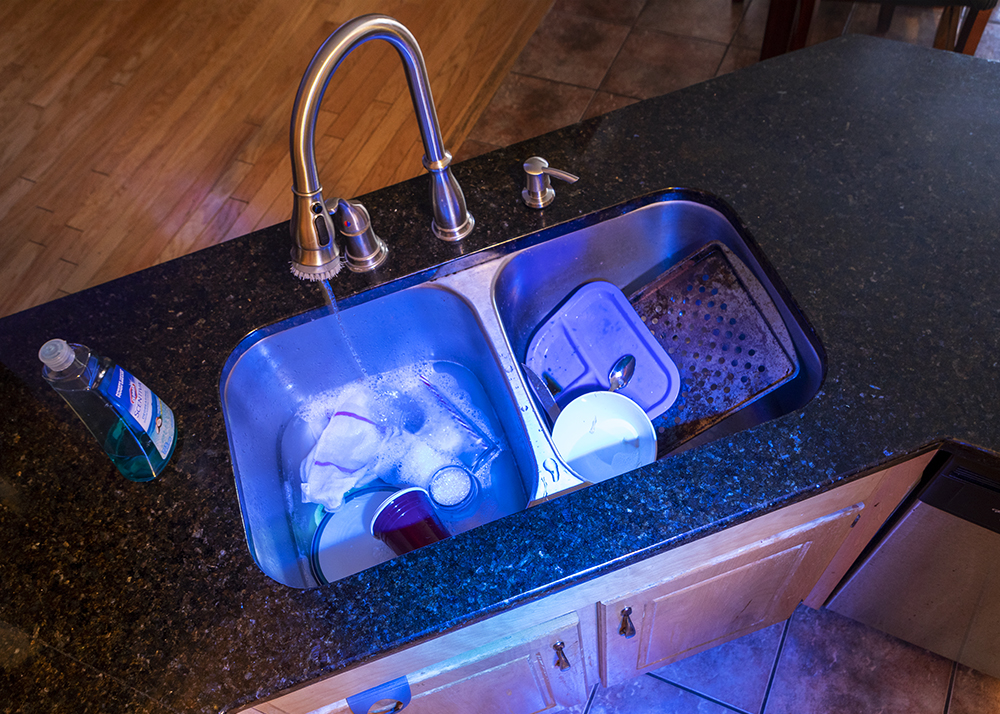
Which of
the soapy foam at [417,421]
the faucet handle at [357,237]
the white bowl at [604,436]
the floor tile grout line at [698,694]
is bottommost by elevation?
the floor tile grout line at [698,694]

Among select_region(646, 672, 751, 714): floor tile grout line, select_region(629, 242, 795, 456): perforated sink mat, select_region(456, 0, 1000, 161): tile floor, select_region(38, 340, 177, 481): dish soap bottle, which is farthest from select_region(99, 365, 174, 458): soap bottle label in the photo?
select_region(456, 0, 1000, 161): tile floor

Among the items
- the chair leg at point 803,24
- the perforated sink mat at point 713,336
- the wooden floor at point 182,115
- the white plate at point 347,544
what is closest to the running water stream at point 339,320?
the white plate at point 347,544

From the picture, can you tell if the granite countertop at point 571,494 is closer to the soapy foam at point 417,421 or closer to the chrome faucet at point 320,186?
the chrome faucet at point 320,186

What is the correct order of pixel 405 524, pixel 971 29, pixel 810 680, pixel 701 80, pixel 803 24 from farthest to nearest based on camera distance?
pixel 701 80 < pixel 803 24 < pixel 971 29 < pixel 810 680 < pixel 405 524

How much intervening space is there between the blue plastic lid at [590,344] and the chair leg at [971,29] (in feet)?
5.63

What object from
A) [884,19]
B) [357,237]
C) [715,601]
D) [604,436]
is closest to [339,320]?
[357,237]

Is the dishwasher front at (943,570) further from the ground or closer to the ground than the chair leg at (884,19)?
closer to the ground

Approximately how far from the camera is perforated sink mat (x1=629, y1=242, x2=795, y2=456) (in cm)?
109

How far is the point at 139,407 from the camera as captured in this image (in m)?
0.93

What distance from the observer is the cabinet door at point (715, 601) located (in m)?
1.05

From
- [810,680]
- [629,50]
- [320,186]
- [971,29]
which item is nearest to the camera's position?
[320,186]

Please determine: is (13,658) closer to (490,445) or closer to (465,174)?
(490,445)

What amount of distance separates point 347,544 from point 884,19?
106 inches

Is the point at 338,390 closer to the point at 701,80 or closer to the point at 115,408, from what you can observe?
the point at 115,408
